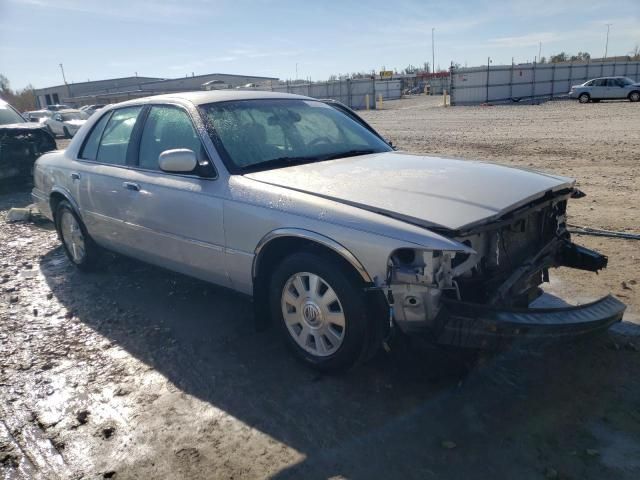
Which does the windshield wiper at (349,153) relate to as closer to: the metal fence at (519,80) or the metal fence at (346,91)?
the metal fence at (519,80)

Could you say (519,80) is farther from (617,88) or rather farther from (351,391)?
(351,391)

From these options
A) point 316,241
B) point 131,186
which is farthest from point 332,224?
point 131,186

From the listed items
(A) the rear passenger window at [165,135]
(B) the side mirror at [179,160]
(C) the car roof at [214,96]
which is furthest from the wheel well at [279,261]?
(C) the car roof at [214,96]

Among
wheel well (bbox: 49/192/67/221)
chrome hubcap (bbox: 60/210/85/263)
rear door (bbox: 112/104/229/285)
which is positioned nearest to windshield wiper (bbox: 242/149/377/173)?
rear door (bbox: 112/104/229/285)

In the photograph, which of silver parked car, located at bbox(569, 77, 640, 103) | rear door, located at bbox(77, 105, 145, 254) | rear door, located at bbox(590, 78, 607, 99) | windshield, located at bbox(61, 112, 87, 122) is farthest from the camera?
rear door, located at bbox(590, 78, 607, 99)

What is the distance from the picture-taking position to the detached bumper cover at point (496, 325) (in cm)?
262

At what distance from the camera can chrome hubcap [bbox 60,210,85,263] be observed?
17.6ft

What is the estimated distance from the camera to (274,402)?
9.95ft

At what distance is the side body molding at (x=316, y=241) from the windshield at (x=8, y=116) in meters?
10.1

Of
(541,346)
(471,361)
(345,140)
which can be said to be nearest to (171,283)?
(345,140)

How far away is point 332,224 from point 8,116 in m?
11.0

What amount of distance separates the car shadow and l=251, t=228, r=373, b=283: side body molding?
0.59m

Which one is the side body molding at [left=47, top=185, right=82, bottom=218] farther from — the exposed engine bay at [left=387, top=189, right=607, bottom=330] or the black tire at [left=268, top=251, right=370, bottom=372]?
the exposed engine bay at [left=387, top=189, right=607, bottom=330]

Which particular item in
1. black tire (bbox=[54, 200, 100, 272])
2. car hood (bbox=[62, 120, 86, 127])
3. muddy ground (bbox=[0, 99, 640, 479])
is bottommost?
muddy ground (bbox=[0, 99, 640, 479])
